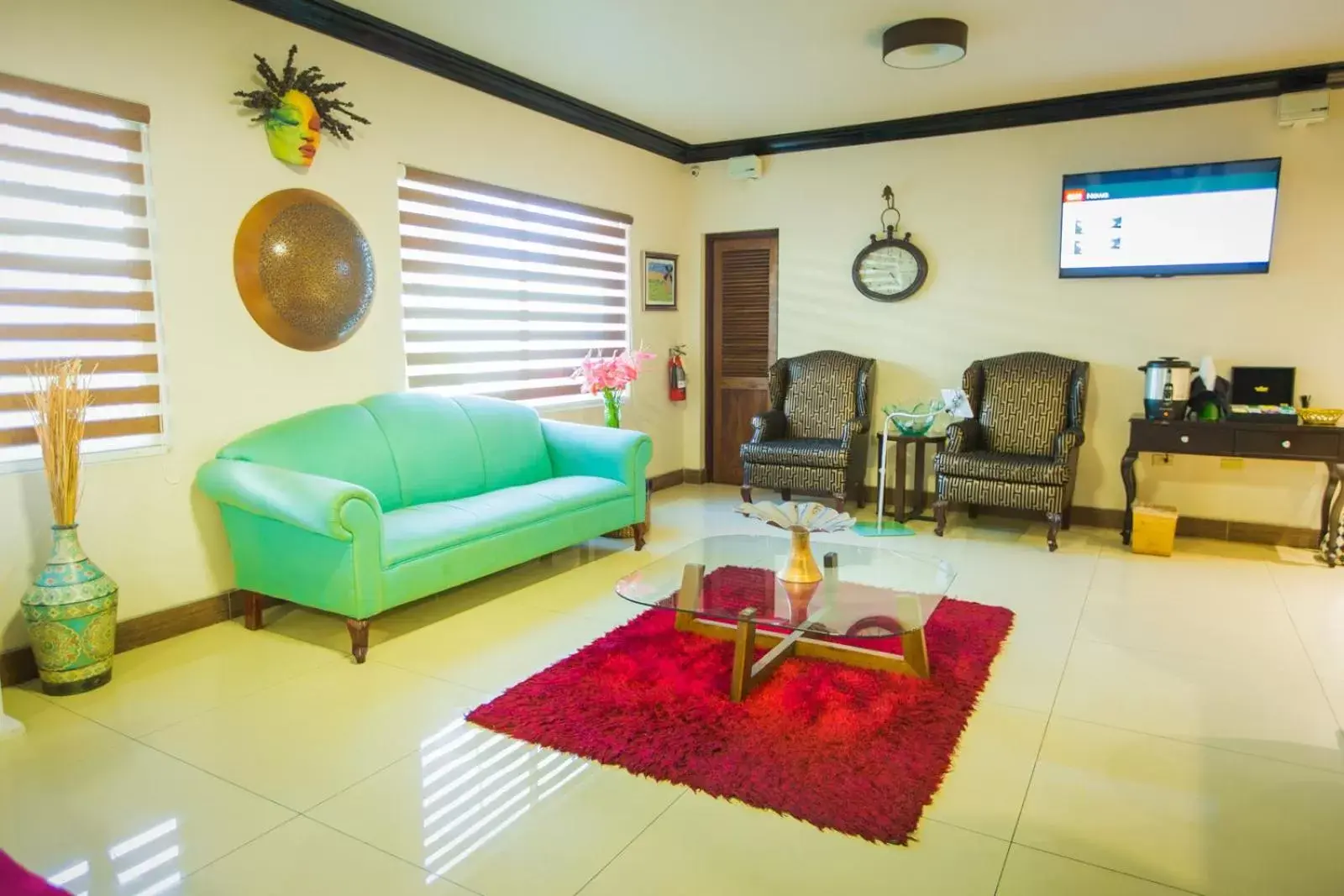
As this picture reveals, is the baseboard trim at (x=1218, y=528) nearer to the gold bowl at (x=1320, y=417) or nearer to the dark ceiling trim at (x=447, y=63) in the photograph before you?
the gold bowl at (x=1320, y=417)

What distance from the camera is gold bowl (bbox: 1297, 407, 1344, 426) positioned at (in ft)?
13.7

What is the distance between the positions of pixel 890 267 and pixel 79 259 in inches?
182

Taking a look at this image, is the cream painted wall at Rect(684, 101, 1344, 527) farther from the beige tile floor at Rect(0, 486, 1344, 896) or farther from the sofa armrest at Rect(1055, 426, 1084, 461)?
the beige tile floor at Rect(0, 486, 1344, 896)

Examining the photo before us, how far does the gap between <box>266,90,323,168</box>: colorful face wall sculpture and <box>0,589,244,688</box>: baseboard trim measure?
6.29 ft

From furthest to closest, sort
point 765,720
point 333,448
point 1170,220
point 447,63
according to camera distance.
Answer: point 1170,220
point 447,63
point 333,448
point 765,720

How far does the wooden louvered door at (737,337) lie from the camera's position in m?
6.22

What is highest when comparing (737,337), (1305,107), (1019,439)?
(1305,107)

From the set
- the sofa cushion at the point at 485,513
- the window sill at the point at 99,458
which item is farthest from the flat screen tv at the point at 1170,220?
the window sill at the point at 99,458

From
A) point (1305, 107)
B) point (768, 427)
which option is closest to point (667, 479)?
point (768, 427)

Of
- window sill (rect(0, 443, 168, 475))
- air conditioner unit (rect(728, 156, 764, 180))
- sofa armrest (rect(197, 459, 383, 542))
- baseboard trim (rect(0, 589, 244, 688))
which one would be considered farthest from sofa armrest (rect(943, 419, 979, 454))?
window sill (rect(0, 443, 168, 475))

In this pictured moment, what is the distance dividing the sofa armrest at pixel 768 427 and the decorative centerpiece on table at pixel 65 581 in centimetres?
383

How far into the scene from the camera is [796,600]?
276 cm

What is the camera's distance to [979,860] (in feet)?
6.19

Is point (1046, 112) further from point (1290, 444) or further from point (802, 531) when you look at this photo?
point (802, 531)
